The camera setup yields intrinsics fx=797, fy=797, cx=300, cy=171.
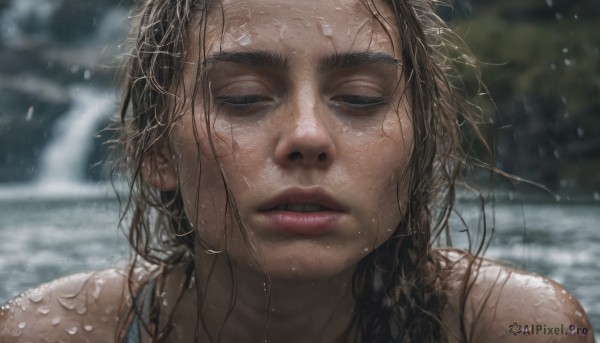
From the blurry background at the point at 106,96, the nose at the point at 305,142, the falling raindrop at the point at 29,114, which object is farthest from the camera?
the falling raindrop at the point at 29,114

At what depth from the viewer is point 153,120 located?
212 cm

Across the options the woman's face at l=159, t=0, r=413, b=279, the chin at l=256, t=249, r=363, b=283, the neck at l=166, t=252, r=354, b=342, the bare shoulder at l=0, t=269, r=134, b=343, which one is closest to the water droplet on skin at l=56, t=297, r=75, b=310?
the bare shoulder at l=0, t=269, r=134, b=343

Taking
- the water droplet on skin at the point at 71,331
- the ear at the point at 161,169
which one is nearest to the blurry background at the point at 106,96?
the water droplet on skin at the point at 71,331

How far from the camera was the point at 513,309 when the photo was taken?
2.18 meters

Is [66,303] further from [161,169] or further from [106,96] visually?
[106,96]

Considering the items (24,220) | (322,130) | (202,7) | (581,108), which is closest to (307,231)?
(322,130)

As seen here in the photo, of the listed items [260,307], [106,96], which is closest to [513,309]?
[260,307]

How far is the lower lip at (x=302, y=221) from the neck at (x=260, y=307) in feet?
0.88

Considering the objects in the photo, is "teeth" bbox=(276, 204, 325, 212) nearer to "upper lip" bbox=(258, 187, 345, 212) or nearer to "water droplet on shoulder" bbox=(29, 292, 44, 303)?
"upper lip" bbox=(258, 187, 345, 212)

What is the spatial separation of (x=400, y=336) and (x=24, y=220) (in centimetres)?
538

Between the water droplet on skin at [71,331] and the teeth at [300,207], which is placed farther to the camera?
the water droplet on skin at [71,331]

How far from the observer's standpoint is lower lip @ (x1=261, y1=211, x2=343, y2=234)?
1.74m

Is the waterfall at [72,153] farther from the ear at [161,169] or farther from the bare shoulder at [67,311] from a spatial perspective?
the ear at [161,169]

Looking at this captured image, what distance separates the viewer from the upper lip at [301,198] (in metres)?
1.74
